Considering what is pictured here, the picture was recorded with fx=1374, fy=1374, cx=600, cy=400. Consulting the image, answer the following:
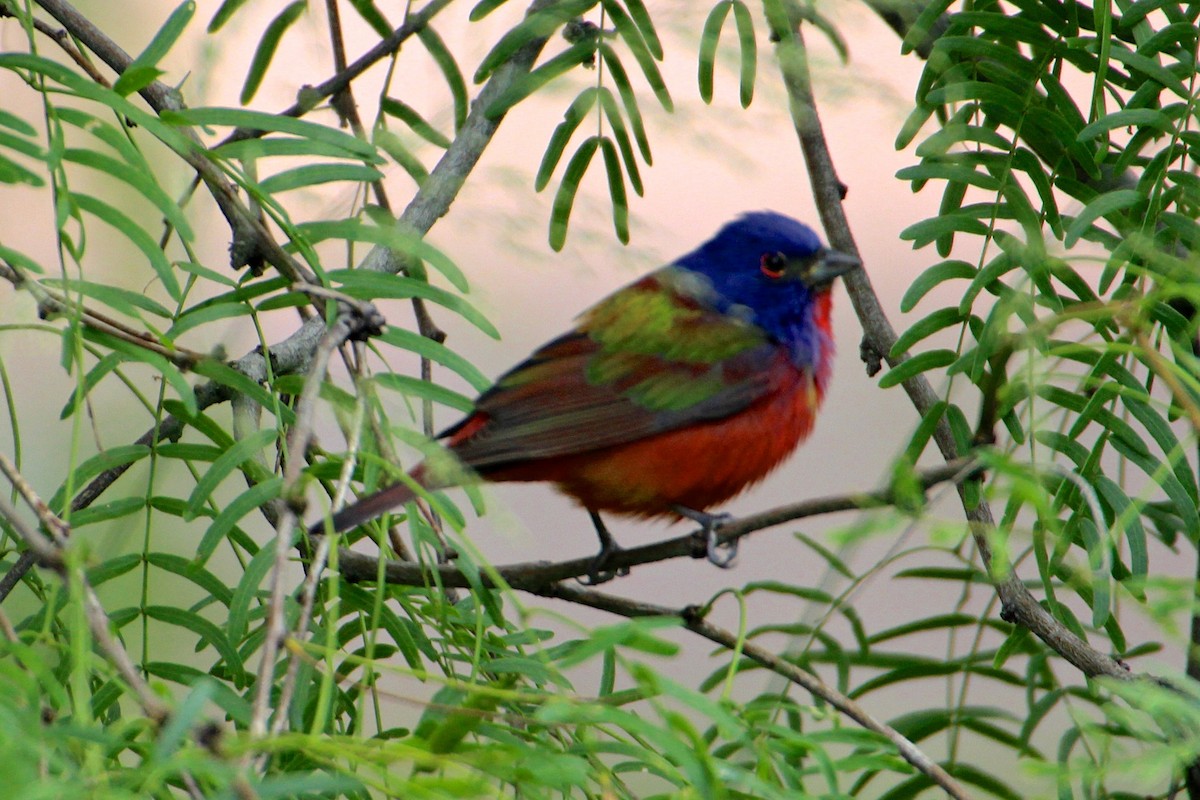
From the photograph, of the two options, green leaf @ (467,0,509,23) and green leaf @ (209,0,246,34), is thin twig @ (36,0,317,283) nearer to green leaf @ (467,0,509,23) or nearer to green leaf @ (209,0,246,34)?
green leaf @ (209,0,246,34)

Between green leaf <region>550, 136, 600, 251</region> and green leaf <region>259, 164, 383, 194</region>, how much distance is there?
1.44 ft

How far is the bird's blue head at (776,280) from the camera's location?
3.92 m

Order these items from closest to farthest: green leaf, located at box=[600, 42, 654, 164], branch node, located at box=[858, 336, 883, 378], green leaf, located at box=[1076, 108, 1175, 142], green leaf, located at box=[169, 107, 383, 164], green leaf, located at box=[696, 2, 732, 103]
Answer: green leaf, located at box=[169, 107, 383, 164] < green leaf, located at box=[1076, 108, 1175, 142] < green leaf, located at box=[696, 2, 732, 103] < green leaf, located at box=[600, 42, 654, 164] < branch node, located at box=[858, 336, 883, 378]

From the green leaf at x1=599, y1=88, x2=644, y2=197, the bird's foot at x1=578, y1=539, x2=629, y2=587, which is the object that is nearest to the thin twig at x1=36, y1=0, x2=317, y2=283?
the green leaf at x1=599, y1=88, x2=644, y2=197

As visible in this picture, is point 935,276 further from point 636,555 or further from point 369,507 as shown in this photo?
point 369,507

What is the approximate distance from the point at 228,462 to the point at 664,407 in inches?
67.7

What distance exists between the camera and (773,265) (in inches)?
158

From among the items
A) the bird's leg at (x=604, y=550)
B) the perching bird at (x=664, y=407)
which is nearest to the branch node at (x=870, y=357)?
the perching bird at (x=664, y=407)

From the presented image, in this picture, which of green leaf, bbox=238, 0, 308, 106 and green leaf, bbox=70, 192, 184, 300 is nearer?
green leaf, bbox=70, 192, 184, 300

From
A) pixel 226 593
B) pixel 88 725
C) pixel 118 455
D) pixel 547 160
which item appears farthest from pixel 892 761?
pixel 547 160

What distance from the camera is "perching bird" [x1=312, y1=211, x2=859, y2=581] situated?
3.32 m

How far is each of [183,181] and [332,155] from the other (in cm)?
40

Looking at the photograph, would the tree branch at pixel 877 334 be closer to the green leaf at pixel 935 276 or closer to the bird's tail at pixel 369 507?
the green leaf at pixel 935 276

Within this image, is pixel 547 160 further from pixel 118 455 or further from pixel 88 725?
pixel 88 725
